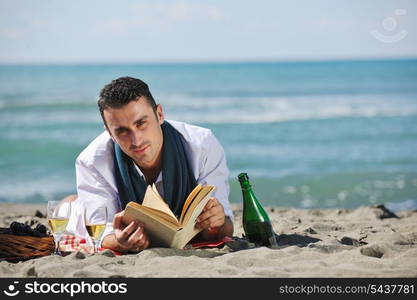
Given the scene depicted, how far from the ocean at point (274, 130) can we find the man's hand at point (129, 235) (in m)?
4.87

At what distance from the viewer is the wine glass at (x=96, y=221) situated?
4.07 metres

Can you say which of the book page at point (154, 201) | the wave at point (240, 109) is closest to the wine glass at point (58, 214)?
the book page at point (154, 201)

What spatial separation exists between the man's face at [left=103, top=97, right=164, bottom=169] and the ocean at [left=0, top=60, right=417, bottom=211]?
189 inches

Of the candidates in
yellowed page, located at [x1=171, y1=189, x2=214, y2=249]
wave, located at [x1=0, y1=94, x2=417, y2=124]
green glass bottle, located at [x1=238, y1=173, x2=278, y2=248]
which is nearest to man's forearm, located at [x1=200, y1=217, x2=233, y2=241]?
green glass bottle, located at [x1=238, y1=173, x2=278, y2=248]

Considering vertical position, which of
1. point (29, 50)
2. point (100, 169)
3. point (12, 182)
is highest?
point (29, 50)

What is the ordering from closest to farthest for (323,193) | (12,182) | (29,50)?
(323,193) → (12,182) → (29,50)

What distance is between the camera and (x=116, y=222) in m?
3.87

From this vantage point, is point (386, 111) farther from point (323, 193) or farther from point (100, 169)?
point (100, 169)

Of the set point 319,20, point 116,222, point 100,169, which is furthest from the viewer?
point 319,20

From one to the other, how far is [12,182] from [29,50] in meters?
33.5

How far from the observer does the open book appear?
3.76 metres

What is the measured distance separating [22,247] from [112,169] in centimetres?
71

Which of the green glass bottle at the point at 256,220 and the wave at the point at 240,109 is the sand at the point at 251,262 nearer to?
the green glass bottle at the point at 256,220

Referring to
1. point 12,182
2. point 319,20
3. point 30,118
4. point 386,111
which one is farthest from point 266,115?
point 319,20
